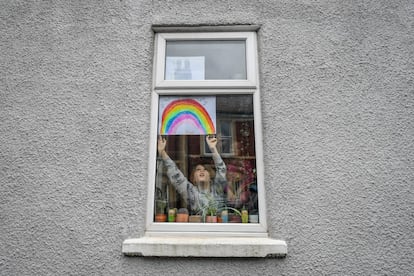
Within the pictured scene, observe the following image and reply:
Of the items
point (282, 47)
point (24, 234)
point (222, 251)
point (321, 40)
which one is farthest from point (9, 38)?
point (321, 40)

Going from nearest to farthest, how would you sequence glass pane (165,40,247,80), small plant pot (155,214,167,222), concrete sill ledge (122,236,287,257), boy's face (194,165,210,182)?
concrete sill ledge (122,236,287,257)
small plant pot (155,214,167,222)
boy's face (194,165,210,182)
glass pane (165,40,247,80)

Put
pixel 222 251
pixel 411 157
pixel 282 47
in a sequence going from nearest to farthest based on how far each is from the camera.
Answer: pixel 222 251 → pixel 411 157 → pixel 282 47

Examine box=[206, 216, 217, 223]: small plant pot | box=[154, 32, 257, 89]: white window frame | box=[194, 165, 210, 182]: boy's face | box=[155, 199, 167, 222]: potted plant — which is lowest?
box=[206, 216, 217, 223]: small plant pot

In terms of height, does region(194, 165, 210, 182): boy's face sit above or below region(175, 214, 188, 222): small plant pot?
above

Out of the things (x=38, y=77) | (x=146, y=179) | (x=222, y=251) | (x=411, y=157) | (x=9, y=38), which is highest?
(x=9, y=38)

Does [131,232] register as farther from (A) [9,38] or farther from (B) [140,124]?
(A) [9,38]

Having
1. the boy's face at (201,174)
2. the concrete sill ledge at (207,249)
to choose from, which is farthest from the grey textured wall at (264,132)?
the boy's face at (201,174)

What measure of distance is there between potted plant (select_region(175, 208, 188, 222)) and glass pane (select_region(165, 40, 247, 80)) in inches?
51.8

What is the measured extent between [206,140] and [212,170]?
0.99 ft

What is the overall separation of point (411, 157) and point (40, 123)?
3.40 m

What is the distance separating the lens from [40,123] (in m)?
2.35

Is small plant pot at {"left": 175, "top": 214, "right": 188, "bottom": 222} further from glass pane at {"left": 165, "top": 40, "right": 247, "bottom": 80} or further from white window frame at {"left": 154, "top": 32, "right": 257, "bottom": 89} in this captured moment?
glass pane at {"left": 165, "top": 40, "right": 247, "bottom": 80}

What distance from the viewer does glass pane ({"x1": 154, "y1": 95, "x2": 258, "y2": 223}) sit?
7.72ft

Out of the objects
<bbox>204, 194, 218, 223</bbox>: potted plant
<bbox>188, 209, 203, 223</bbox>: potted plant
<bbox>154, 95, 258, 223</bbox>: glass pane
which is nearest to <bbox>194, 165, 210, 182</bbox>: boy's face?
<bbox>154, 95, 258, 223</bbox>: glass pane
